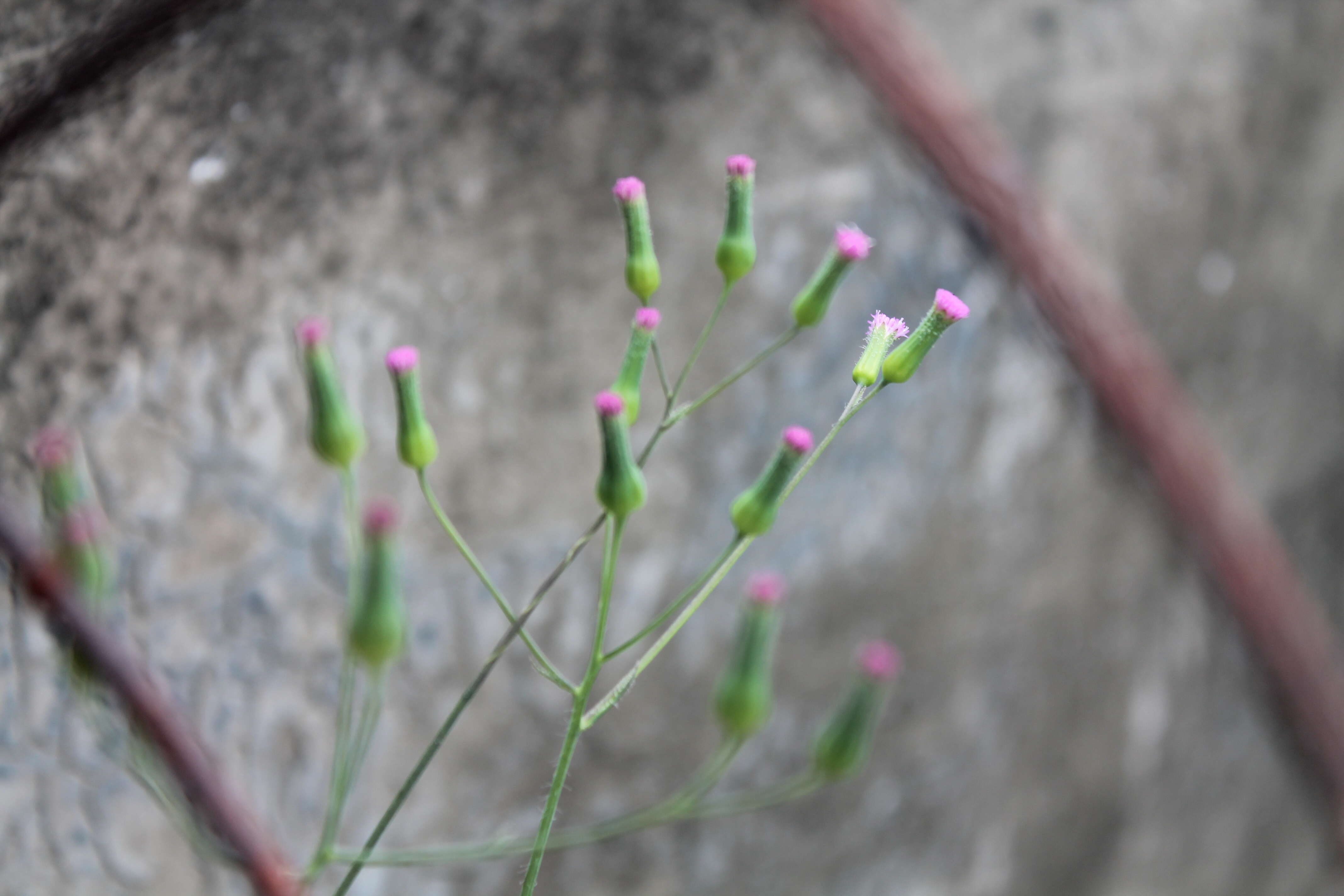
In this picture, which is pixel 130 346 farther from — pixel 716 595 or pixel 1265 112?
pixel 1265 112

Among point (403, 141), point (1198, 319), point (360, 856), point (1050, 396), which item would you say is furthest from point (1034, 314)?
point (360, 856)

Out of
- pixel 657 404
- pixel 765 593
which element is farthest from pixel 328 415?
pixel 657 404

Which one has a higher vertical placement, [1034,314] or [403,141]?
[403,141]

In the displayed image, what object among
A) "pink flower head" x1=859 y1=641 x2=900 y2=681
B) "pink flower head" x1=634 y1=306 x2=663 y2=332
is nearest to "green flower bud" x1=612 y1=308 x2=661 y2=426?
"pink flower head" x1=634 y1=306 x2=663 y2=332

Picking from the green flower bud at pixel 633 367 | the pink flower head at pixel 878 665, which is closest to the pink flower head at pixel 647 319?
the green flower bud at pixel 633 367

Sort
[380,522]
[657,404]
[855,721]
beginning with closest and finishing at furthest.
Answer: [380,522] < [855,721] < [657,404]

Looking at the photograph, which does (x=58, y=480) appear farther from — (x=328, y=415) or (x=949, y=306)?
(x=949, y=306)
